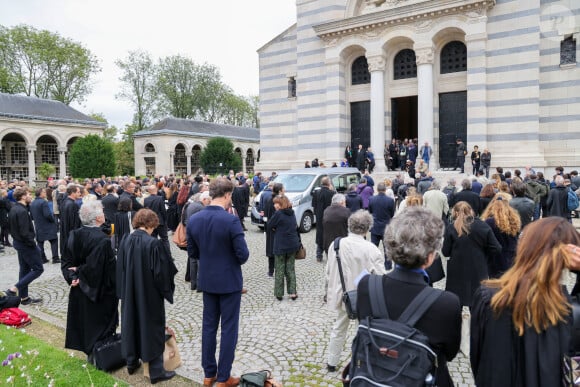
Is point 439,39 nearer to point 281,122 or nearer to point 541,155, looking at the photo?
point 541,155

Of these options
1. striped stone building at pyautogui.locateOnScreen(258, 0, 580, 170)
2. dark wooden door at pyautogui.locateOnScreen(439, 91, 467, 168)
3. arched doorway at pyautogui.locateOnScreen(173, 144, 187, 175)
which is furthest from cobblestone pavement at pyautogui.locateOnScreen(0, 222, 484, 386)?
arched doorway at pyautogui.locateOnScreen(173, 144, 187, 175)

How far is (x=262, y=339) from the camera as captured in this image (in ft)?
17.9

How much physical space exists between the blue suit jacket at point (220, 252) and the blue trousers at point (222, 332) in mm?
143

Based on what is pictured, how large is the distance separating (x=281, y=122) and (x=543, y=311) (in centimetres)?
2513

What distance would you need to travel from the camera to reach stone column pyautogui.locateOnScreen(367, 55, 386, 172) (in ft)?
71.5

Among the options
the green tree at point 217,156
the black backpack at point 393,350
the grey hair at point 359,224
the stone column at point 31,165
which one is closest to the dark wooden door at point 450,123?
the grey hair at point 359,224

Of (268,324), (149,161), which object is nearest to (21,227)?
(268,324)

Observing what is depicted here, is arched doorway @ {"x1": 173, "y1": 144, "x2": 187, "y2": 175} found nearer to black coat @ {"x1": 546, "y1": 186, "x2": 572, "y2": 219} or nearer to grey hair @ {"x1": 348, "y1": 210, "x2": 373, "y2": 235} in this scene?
black coat @ {"x1": 546, "y1": 186, "x2": 572, "y2": 219}

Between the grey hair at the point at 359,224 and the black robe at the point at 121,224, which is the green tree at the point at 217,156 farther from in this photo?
the grey hair at the point at 359,224

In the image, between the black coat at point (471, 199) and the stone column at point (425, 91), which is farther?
the stone column at point (425, 91)

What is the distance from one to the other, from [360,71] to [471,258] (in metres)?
20.1

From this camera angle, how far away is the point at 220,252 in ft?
13.9

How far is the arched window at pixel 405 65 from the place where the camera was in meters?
22.0

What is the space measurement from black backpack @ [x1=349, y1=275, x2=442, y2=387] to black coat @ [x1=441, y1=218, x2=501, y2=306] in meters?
3.46
